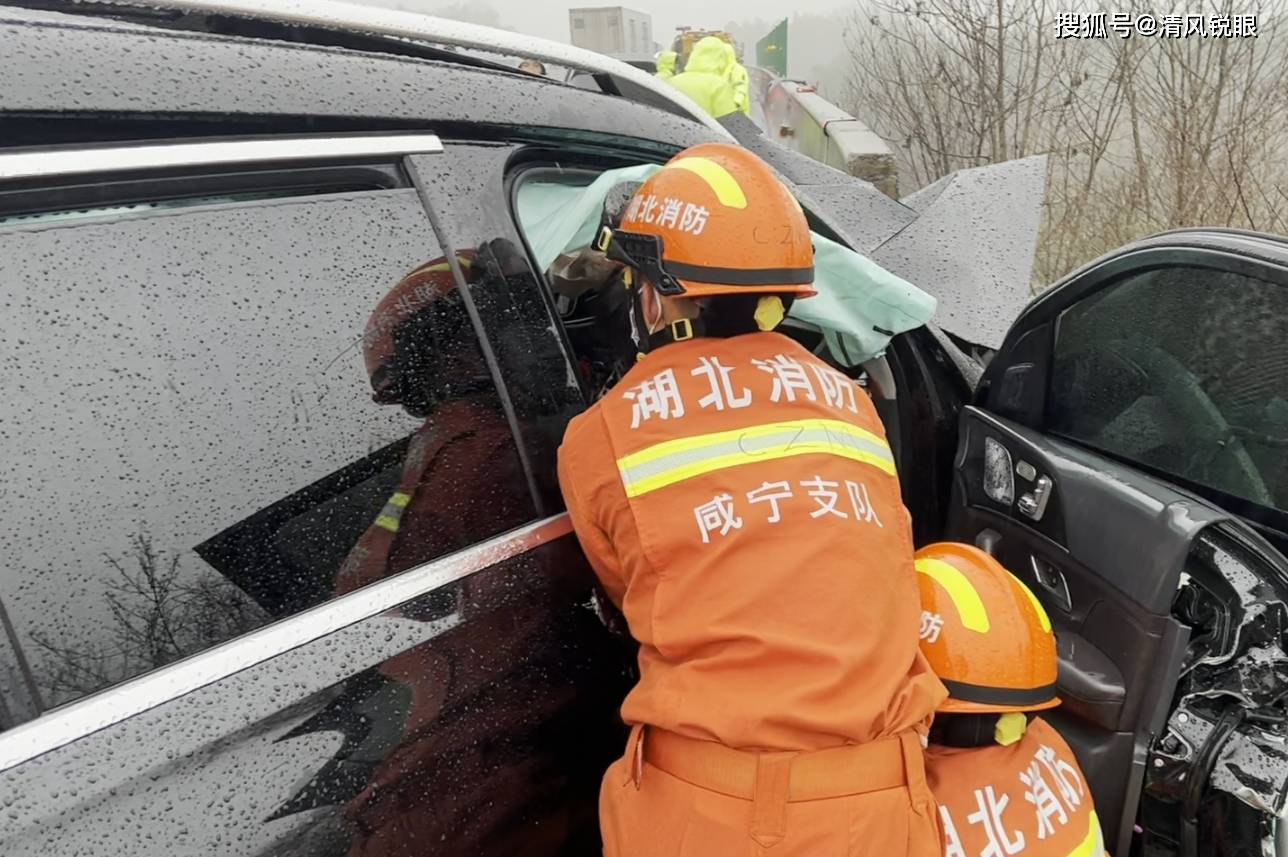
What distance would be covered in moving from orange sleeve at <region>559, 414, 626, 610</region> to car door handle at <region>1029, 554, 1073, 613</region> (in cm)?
109

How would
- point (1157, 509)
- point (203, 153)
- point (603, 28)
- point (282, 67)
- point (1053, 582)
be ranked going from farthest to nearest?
point (603, 28) < point (1053, 582) < point (1157, 509) < point (282, 67) < point (203, 153)

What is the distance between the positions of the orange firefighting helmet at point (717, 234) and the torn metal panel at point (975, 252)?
3.57ft

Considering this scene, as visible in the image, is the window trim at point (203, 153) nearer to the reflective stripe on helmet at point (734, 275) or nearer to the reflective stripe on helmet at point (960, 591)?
the reflective stripe on helmet at point (734, 275)

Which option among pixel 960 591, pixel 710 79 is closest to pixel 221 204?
pixel 960 591

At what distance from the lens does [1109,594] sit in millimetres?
1862

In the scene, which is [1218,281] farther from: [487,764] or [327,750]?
[327,750]

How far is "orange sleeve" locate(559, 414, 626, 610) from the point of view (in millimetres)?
1480

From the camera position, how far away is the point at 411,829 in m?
1.24

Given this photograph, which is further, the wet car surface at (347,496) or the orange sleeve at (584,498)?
the orange sleeve at (584,498)

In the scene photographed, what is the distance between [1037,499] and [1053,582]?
0.19 m

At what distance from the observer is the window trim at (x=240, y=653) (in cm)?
96

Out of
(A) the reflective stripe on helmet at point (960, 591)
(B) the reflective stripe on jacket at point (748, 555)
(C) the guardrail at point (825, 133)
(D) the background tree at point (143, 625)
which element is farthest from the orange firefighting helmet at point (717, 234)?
(C) the guardrail at point (825, 133)

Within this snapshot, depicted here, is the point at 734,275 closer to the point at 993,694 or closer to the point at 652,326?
the point at 652,326

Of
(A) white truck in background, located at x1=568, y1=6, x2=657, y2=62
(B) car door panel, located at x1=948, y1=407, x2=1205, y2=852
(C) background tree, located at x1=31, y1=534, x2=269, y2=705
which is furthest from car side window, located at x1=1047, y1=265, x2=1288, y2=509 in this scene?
(A) white truck in background, located at x1=568, y1=6, x2=657, y2=62
